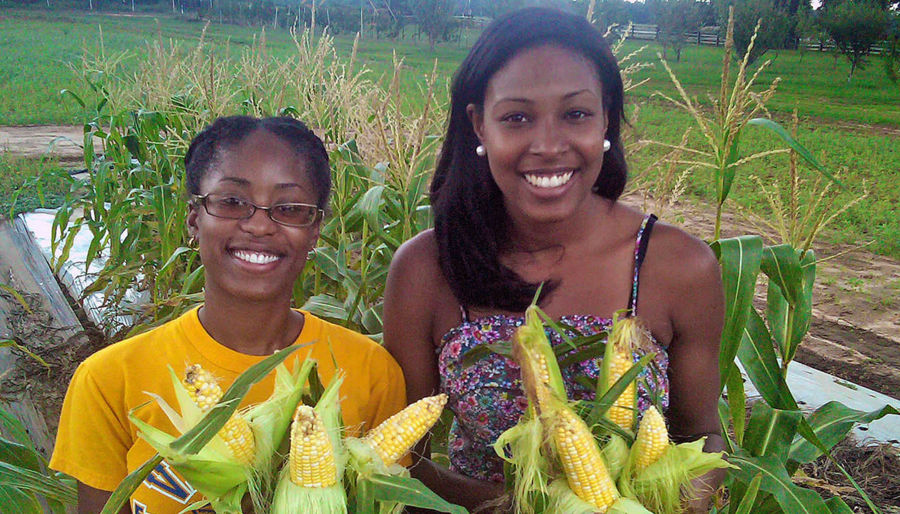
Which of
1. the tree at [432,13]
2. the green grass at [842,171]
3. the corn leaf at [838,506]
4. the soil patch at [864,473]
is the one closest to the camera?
the corn leaf at [838,506]

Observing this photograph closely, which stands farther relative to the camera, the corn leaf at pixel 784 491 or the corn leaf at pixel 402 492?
the corn leaf at pixel 784 491

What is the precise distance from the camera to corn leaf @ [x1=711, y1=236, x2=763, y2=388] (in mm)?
1853

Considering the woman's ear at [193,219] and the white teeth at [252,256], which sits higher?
the woman's ear at [193,219]

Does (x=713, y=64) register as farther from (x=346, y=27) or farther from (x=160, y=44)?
(x=160, y=44)

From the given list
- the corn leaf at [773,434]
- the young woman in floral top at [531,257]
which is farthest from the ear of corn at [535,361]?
the corn leaf at [773,434]

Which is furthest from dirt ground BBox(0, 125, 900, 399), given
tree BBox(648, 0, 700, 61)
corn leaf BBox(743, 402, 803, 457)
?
tree BBox(648, 0, 700, 61)

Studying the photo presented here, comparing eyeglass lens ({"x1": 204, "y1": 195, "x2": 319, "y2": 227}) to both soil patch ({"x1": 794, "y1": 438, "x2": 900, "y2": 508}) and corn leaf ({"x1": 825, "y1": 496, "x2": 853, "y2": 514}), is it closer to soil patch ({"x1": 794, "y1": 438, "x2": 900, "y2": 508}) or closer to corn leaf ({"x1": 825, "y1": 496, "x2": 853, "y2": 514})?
corn leaf ({"x1": 825, "y1": 496, "x2": 853, "y2": 514})

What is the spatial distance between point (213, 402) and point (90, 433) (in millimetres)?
440

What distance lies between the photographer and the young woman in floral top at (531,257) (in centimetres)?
153

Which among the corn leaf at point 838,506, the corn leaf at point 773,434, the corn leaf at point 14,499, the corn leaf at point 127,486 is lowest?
the corn leaf at point 838,506

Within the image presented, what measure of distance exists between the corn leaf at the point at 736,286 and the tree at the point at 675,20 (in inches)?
1287

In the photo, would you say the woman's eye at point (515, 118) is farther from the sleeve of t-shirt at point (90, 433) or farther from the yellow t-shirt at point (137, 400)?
the sleeve of t-shirt at point (90, 433)

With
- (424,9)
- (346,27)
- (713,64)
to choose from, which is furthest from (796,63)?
(346,27)

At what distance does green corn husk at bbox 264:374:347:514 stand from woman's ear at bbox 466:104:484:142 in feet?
2.58
